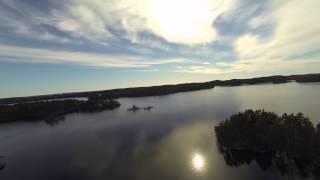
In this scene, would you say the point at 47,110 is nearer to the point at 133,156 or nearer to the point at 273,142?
the point at 133,156

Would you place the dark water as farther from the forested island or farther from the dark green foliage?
the dark green foliage

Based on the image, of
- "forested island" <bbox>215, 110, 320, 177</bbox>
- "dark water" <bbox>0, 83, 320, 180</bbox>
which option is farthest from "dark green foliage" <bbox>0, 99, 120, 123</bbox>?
"forested island" <bbox>215, 110, 320, 177</bbox>

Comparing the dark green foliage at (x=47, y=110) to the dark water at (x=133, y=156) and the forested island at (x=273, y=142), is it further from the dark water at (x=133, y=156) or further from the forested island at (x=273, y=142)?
the forested island at (x=273, y=142)

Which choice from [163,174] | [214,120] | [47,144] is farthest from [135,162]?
[214,120]

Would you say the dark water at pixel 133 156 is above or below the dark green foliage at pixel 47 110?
below

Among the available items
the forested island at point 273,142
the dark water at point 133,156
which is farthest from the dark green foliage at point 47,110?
the forested island at point 273,142

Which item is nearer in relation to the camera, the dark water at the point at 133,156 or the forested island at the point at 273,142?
the forested island at the point at 273,142
